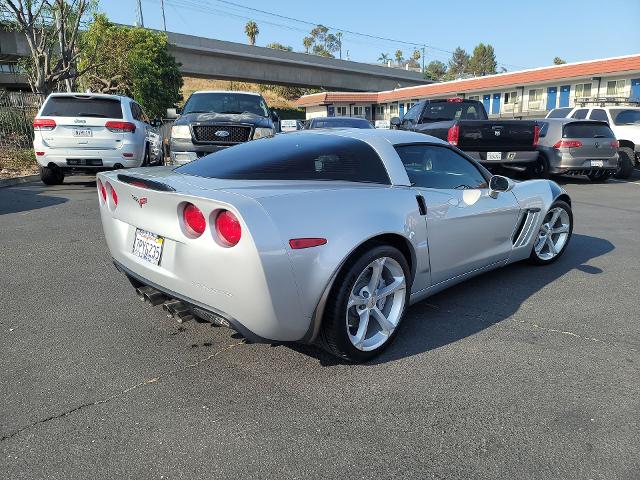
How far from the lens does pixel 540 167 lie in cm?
1198

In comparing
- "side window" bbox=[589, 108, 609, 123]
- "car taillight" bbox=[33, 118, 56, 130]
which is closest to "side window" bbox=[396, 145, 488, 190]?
"car taillight" bbox=[33, 118, 56, 130]

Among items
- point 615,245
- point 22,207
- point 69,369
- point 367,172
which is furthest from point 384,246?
point 22,207

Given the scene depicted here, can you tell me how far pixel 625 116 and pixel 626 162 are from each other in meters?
1.70

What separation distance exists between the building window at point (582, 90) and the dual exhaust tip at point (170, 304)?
35738 mm

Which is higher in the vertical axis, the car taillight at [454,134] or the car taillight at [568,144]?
the car taillight at [454,134]

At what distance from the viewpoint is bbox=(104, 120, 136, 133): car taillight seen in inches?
374

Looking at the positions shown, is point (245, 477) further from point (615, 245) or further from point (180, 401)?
point (615, 245)

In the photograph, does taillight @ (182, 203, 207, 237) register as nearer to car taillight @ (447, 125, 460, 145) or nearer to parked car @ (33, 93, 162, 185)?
parked car @ (33, 93, 162, 185)

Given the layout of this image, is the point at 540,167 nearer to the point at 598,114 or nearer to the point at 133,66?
the point at 598,114

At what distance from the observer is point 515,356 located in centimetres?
321

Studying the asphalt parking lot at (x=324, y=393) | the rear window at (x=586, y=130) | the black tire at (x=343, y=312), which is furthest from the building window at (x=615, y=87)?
the black tire at (x=343, y=312)

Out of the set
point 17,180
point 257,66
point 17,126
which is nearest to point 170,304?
point 17,180

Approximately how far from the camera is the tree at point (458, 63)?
5152 inches

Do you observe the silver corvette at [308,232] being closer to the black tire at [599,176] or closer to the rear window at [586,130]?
the rear window at [586,130]
